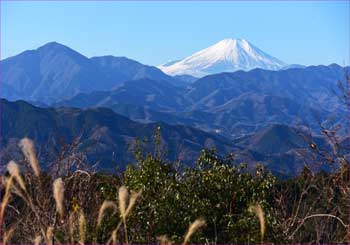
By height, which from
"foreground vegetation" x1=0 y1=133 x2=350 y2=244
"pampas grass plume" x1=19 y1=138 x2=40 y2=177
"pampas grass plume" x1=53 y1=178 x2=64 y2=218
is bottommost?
"foreground vegetation" x1=0 y1=133 x2=350 y2=244

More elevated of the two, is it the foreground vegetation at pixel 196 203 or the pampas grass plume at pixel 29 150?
the pampas grass plume at pixel 29 150

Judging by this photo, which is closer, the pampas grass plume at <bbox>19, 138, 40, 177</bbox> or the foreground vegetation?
the pampas grass plume at <bbox>19, 138, 40, 177</bbox>

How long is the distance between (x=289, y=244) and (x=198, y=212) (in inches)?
94.2

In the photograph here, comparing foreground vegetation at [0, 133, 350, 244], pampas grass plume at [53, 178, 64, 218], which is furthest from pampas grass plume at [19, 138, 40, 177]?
foreground vegetation at [0, 133, 350, 244]

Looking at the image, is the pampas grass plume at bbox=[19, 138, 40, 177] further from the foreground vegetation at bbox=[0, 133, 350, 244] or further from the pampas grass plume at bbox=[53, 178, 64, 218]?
the foreground vegetation at bbox=[0, 133, 350, 244]

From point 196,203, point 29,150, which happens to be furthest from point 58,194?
point 196,203

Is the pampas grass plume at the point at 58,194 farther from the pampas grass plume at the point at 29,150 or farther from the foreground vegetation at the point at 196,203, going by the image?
the foreground vegetation at the point at 196,203

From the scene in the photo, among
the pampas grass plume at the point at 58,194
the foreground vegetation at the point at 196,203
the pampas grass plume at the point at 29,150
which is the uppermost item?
the pampas grass plume at the point at 29,150

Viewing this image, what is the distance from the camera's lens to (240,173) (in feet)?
32.8

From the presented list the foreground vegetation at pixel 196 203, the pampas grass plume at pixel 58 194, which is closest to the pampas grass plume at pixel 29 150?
the pampas grass plume at pixel 58 194

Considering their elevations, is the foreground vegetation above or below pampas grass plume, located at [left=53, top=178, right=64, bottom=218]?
below

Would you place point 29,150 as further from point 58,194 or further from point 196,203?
point 196,203

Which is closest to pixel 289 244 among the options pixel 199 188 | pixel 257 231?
pixel 257 231

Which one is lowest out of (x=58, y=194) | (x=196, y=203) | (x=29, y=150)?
(x=196, y=203)
